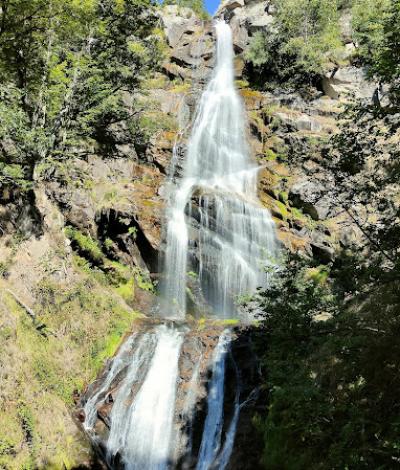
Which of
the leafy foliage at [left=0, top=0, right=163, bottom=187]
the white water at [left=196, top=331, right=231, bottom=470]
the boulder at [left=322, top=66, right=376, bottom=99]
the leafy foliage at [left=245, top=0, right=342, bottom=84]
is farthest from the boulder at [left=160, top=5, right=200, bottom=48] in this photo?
the white water at [left=196, top=331, right=231, bottom=470]

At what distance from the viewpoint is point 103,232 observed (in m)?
19.7

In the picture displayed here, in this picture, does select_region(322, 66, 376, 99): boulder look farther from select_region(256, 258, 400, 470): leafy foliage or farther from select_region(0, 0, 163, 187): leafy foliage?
select_region(256, 258, 400, 470): leafy foliage

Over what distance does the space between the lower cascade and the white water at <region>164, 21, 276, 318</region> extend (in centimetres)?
5

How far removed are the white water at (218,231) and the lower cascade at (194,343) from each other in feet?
0.16

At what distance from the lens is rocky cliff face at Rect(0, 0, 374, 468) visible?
10359 millimetres

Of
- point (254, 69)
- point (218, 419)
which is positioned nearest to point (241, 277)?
point (218, 419)

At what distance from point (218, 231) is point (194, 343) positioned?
7922 mm

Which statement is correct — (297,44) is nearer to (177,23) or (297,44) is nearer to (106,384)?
(177,23)

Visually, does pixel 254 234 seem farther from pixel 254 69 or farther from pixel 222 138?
pixel 254 69

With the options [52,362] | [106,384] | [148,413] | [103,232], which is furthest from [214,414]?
[103,232]

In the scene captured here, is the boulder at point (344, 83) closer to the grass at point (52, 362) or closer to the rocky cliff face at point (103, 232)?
the rocky cliff face at point (103, 232)

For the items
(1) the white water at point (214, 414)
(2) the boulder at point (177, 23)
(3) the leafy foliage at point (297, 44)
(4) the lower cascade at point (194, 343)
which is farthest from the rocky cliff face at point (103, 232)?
(2) the boulder at point (177, 23)

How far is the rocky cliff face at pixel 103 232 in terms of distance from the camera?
1036cm

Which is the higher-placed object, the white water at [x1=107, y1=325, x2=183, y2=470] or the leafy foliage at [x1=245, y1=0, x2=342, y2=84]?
the leafy foliage at [x1=245, y1=0, x2=342, y2=84]
